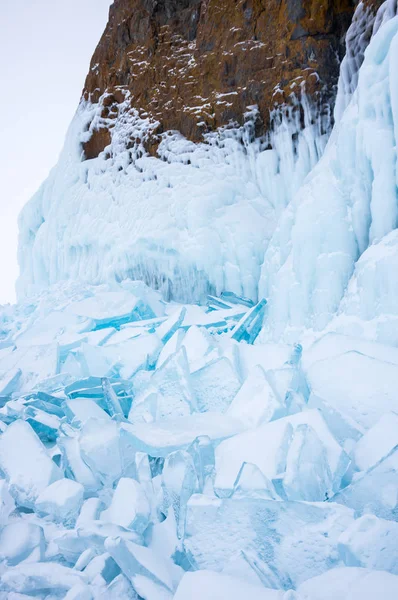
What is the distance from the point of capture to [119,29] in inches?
271

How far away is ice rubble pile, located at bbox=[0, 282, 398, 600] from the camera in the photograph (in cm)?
96

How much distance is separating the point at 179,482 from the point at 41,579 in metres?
0.48

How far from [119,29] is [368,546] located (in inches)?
326

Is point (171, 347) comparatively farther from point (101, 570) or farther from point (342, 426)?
point (101, 570)

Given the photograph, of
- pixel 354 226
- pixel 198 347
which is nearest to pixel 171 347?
pixel 198 347

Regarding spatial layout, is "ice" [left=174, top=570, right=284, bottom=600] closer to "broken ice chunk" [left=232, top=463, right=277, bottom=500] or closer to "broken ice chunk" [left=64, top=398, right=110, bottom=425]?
"broken ice chunk" [left=232, top=463, right=277, bottom=500]

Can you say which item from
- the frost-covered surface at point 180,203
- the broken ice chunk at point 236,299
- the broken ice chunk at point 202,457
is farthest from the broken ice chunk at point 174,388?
the frost-covered surface at point 180,203

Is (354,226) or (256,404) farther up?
(354,226)

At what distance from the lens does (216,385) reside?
199 centimetres

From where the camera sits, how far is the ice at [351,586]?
2.48ft

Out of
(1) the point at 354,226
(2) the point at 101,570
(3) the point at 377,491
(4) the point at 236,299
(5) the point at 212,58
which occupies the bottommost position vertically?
(4) the point at 236,299

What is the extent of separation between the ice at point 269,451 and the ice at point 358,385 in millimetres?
239

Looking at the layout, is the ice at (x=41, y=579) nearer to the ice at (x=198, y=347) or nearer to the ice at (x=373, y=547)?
the ice at (x=373, y=547)

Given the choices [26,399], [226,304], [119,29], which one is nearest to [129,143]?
[119,29]
